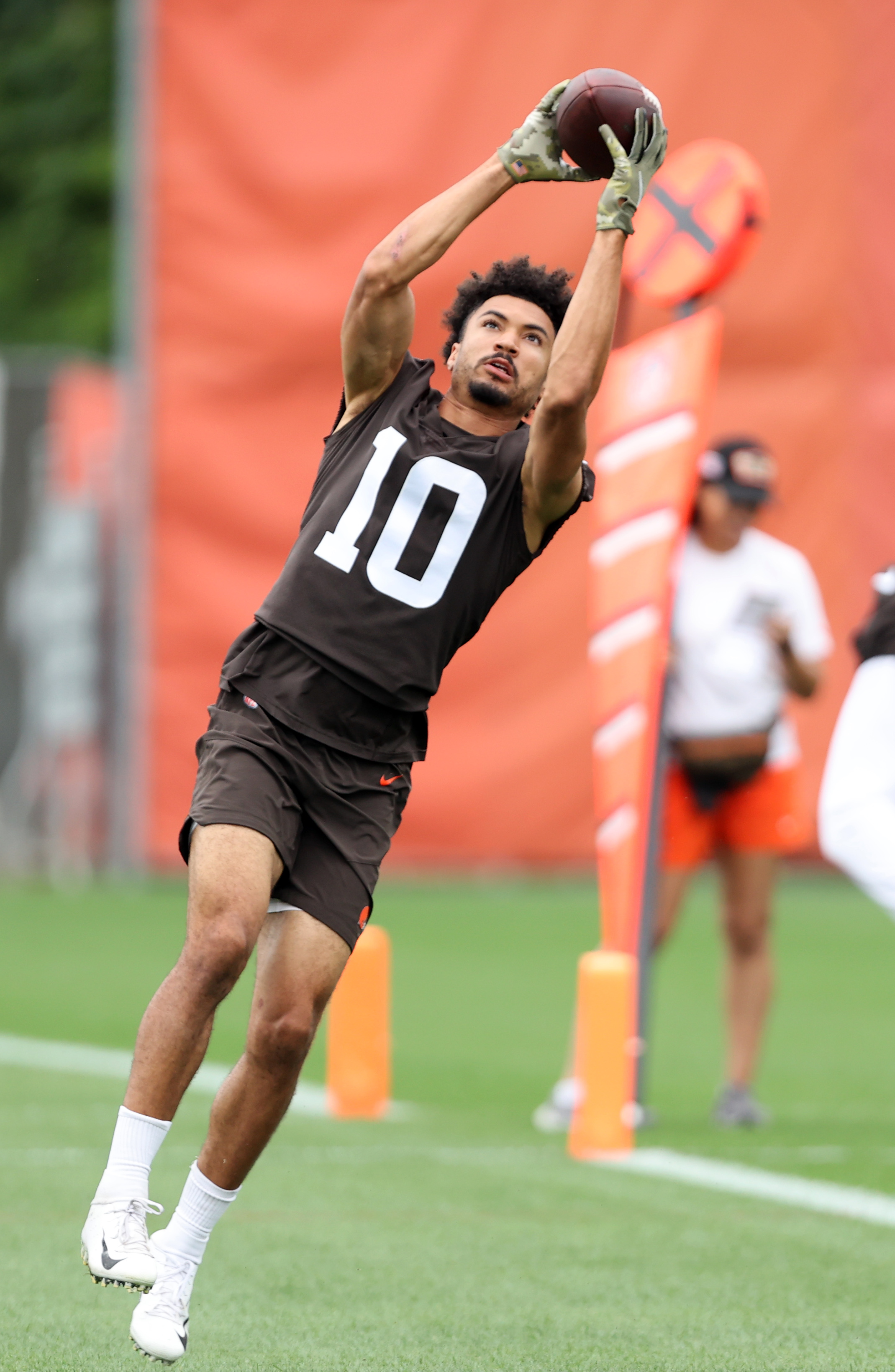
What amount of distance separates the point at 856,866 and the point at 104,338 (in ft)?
73.1

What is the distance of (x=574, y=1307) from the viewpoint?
5141 mm

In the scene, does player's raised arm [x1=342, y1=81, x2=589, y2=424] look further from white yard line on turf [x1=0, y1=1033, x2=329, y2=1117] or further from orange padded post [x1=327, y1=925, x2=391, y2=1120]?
white yard line on turf [x1=0, y1=1033, x2=329, y2=1117]

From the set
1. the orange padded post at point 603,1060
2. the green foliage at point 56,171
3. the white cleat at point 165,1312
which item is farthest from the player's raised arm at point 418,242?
the green foliage at point 56,171

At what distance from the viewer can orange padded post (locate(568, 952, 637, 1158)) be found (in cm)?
695

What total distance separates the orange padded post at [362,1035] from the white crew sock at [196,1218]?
2.90 metres

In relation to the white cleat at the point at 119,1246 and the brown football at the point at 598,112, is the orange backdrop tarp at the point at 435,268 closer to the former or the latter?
the brown football at the point at 598,112

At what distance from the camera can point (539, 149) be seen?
4.78m

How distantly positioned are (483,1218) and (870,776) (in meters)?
1.77

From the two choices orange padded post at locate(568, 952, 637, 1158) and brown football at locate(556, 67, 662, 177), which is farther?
orange padded post at locate(568, 952, 637, 1158)

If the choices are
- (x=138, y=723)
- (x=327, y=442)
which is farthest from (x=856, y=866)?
(x=138, y=723)

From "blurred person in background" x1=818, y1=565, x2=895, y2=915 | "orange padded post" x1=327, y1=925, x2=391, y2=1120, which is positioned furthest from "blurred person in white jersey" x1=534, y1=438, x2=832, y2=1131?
"blurred person in background" x1=818, y1=565, x2=895, y2=915

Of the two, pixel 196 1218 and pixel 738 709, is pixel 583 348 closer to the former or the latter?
pixel 196 1218

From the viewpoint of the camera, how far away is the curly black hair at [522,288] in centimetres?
505

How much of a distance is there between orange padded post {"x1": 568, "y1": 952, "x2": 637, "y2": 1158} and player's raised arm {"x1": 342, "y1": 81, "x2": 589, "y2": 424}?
2.80m
